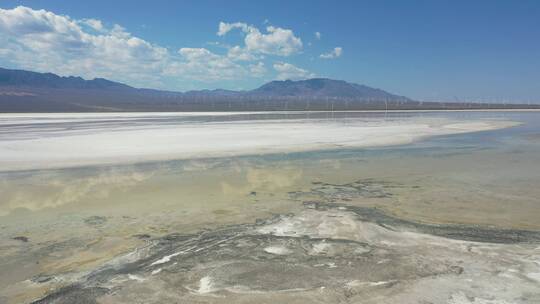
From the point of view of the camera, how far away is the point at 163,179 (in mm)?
15461

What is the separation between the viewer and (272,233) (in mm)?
9023

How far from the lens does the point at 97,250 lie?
835 centimetres

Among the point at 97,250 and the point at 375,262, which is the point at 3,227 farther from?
the point at 375,262

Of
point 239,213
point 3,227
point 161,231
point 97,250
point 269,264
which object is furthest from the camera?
point 239,213

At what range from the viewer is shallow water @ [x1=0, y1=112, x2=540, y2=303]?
641 centimetres

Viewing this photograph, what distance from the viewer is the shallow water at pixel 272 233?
6410mm

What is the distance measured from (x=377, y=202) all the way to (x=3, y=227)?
9.21 meters

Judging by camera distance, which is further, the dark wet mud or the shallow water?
the shallow water

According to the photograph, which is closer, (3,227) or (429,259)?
(429,259)

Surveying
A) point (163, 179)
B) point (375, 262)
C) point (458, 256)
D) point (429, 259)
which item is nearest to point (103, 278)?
point (375, 262)

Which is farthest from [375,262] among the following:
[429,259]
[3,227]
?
[3,227]

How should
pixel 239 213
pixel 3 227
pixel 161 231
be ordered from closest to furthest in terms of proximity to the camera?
pixel 161 231, pixel 3 227, pixel 239 213

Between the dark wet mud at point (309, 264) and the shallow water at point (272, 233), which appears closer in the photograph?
the dark wet mud at point (309, 264)

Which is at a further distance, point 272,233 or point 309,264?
point 272,233
